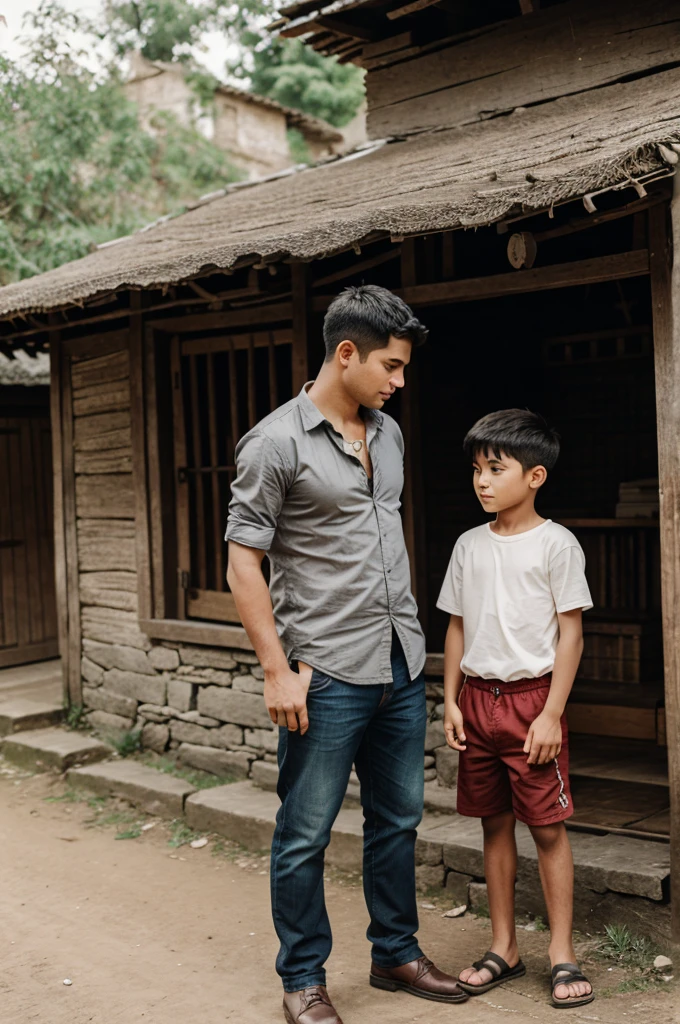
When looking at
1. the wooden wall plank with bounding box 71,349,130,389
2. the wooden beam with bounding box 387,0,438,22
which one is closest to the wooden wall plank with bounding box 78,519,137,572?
the wooden wall plank with bounding box 71,349,130,389

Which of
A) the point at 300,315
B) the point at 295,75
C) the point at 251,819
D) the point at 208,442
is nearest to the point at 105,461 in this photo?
the point at 208,442

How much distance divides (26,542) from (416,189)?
6.06 meters

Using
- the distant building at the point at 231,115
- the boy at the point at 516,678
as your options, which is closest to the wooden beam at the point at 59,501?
the boy at the point at 516,678

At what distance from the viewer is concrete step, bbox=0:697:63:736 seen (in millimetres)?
7398

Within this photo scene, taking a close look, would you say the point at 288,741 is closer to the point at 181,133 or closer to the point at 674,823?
the point at 674,823

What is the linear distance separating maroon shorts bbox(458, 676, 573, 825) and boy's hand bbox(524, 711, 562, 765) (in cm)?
6

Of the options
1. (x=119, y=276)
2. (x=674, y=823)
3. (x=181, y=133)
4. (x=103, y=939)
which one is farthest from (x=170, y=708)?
(x=181, y=133)

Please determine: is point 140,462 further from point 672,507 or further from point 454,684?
point 672,507

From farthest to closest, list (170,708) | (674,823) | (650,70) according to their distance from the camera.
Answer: (170,708) → (650,70) → (674,823)

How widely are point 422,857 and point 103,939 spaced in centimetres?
144

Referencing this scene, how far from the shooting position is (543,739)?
3.32 metres

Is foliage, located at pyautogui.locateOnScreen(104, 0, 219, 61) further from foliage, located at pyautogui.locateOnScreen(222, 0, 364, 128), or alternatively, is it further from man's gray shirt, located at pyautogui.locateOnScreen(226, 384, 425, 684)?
man's gray shirt, located at pyautogui.locateOnScreen(226, 384, 425, 684)

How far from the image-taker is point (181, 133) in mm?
18906

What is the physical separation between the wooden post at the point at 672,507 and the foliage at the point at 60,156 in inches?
372
